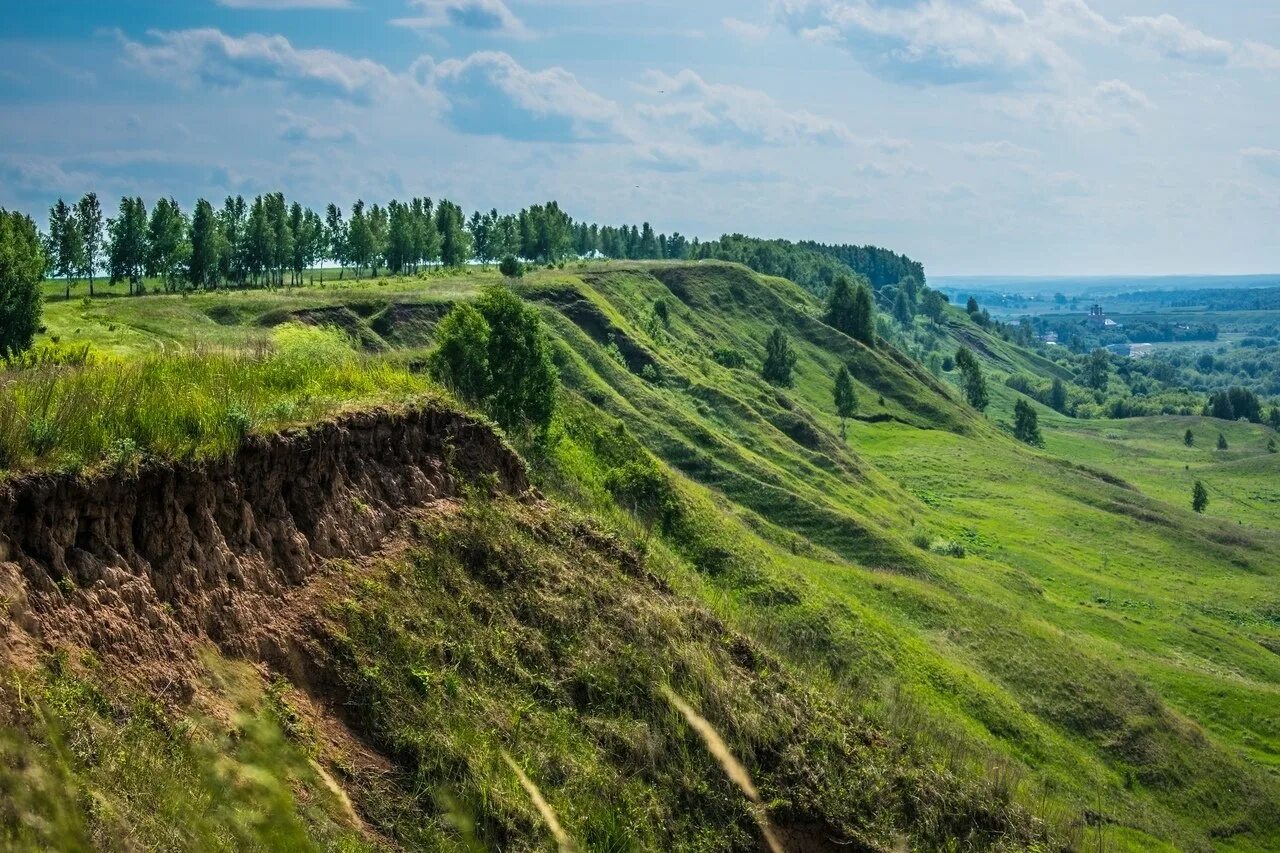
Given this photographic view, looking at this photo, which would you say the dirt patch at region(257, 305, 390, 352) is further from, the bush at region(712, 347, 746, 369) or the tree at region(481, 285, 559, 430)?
the bush at region(712, 347, 746, 369)

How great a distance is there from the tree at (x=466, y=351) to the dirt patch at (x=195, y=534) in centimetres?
2130

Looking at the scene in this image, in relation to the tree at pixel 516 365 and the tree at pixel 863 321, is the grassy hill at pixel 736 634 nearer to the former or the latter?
the tree at pixel 516 365

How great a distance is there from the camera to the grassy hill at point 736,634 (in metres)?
18.6

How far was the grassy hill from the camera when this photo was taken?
1858cm

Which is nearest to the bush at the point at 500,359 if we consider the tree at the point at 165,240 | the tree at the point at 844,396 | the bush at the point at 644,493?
the bush at the point at 644,493

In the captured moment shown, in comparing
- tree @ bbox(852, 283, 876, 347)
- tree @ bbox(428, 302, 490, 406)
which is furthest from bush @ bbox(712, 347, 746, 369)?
tree @ bbox(428, 302, 490, 406)

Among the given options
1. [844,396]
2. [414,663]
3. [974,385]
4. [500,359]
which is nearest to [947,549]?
[500,359]

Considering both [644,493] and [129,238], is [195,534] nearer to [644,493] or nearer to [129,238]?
[644,493]

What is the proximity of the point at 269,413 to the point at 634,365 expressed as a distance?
3197 inches

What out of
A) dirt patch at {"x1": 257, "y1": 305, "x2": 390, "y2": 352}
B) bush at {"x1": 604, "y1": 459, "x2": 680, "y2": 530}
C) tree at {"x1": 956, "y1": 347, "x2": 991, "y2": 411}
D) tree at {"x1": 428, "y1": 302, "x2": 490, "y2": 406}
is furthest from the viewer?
tree at {"x1": 956, "y1": 347, "x2": 991, "y2": 411}

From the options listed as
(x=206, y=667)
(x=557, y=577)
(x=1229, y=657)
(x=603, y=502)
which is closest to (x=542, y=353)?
(x=603, y=502)

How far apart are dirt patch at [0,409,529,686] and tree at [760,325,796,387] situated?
377ft

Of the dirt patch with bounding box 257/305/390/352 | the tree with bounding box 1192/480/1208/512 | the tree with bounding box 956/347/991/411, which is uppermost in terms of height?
the dirt patch with bounding box 257/305/390/352

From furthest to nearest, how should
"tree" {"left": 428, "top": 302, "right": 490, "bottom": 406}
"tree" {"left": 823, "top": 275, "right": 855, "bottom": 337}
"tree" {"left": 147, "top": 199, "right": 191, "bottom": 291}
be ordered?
"tree" {"left": 823, "top": 275, "right": 855, "bottom": 337} < "tree" {"left": 147, "top": 199, "right": 191, "bottom": 291} < "tree" {"left": 428, "top": 302, "right": 490, "bottom": 406}
